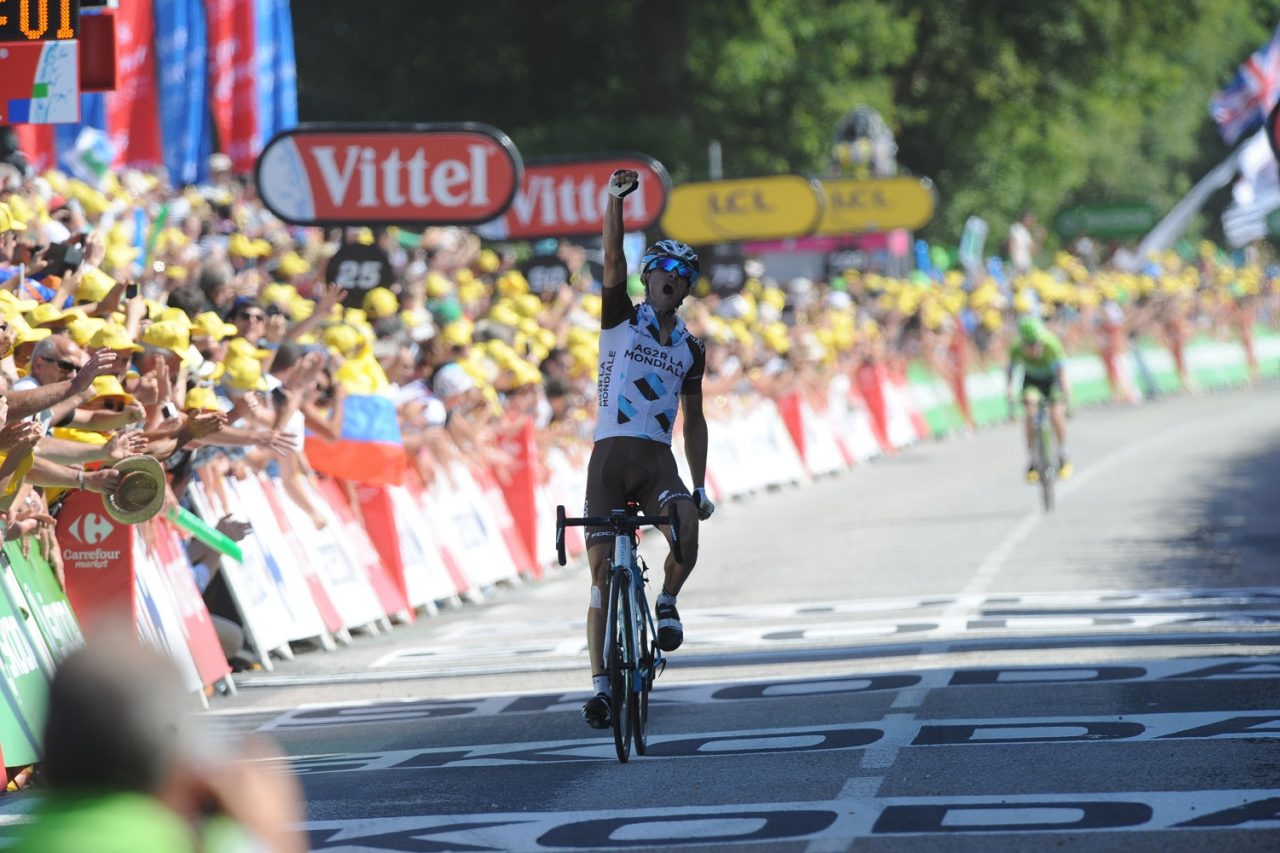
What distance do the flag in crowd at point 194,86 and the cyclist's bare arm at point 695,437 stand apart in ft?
50.2

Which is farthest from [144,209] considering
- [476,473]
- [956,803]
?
[956,803]

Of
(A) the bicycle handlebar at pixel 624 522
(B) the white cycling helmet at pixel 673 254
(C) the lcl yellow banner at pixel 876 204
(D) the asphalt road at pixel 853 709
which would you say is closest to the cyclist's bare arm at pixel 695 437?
(A) the bicycle handlebar at pixel 624 522

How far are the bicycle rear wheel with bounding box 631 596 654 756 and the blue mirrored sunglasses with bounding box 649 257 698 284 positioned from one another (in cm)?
140

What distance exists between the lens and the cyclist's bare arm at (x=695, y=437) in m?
9.74

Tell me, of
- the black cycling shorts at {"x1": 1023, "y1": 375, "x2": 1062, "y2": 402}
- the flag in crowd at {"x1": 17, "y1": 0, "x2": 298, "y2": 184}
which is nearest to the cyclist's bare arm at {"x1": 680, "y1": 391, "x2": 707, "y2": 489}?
the black cycling shorts at {"x1": 1023, "y1": 375, "x2": 1062, "y2": 402}

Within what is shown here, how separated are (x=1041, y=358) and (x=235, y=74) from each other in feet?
32.7

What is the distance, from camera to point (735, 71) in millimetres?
44312

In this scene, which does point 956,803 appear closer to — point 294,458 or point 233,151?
point 294,458

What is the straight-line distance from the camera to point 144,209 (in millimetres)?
18953

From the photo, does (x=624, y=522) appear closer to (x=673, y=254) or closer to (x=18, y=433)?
(x=673, y=254)

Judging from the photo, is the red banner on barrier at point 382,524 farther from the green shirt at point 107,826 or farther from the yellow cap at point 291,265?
the green shirt at point 107,826

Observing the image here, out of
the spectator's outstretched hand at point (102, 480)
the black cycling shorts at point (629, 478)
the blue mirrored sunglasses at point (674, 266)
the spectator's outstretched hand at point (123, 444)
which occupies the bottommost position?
the black cycling shorts at point (629, 478)

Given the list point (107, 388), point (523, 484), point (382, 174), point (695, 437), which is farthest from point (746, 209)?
point (695, 437)

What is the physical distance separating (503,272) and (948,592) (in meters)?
9.47
